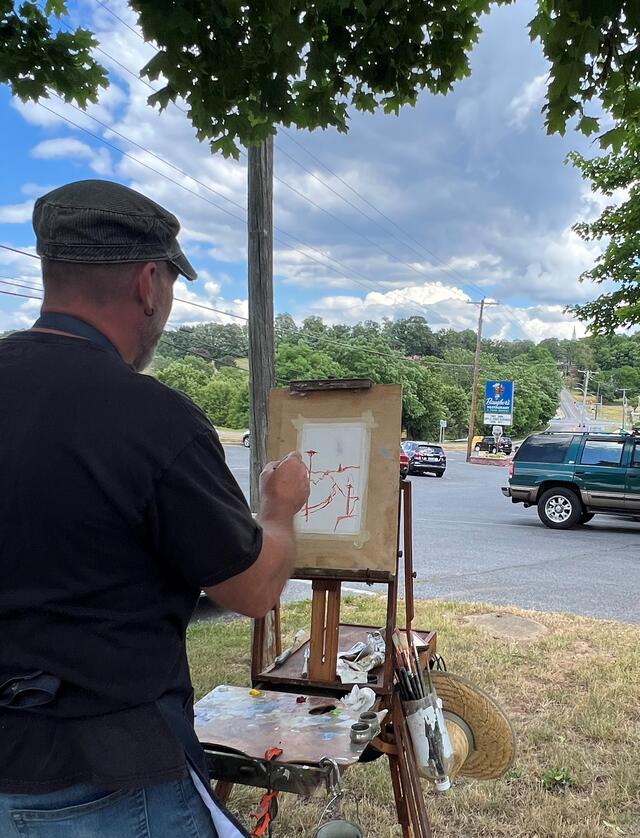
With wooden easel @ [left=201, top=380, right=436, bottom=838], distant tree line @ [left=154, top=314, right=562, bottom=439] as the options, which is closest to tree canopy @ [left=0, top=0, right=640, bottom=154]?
wooden easel @ [left=201, top=380, right=436, bottom=838]

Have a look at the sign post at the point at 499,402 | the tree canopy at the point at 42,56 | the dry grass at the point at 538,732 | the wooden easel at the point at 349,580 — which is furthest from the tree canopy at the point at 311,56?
the sign post at the point at 499,402

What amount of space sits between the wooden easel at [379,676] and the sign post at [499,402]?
40.0 metres

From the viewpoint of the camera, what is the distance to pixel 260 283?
436 cm

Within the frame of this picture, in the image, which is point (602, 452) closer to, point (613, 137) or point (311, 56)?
point (613, 137)

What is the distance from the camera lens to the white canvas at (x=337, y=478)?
2.63m

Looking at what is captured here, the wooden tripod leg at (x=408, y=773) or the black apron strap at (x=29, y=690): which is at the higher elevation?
the black apron strap at (x=29, y=690)

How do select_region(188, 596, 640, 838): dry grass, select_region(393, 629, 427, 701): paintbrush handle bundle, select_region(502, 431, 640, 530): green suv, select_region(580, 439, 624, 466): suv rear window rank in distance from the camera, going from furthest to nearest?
select_region(580, 439, 624, 466): suv rear window → select_region(502, 431, 640, 530): green suv → select_region(188, 596, 640, 838): dry grass → select_region(393, 629, 427, 701): paintbrush handle bundle

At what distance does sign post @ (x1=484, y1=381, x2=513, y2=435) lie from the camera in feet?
135

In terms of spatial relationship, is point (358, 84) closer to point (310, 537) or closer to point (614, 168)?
point (310, 537)

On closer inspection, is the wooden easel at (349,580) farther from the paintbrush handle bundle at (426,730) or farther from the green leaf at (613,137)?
the green leaf at (613,137)

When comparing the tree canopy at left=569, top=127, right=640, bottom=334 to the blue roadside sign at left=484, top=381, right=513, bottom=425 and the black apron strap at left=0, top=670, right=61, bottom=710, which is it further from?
the blue roadside sign at left=484, top=381, right=513, bottom=425

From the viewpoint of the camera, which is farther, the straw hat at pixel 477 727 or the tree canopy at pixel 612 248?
the tree canopy at pixel 612 248

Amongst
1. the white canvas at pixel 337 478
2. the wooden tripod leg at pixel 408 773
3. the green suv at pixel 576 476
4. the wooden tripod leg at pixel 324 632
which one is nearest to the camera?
the wooden tripod leg at pixel 408 773

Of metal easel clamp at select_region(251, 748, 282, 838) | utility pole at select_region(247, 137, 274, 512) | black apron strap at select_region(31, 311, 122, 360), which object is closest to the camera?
black apron strap at select_region(31, 311, 122, 360)
